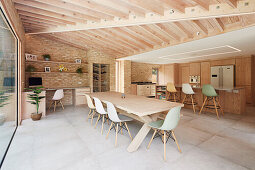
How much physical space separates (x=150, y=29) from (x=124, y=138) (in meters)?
3.08

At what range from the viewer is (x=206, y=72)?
704 centimetres

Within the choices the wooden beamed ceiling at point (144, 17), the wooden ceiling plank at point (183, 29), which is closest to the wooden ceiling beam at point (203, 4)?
the wooden beamed ceiling at point (144, 17)

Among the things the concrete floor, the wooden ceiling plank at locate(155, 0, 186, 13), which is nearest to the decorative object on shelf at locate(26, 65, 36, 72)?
the concrete floor

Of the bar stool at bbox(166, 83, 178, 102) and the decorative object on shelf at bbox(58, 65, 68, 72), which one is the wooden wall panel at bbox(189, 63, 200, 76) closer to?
the bar stool at bbox(166, 83, 178, 102)

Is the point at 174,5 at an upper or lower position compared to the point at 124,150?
upper

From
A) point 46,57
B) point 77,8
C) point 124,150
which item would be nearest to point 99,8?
point 77,8

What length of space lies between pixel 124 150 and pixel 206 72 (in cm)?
685

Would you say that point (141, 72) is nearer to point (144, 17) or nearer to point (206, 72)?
point (206, 72)

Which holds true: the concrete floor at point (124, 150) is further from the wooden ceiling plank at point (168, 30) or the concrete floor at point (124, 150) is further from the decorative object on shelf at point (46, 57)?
the decorative object on shelf at point (46, 57)

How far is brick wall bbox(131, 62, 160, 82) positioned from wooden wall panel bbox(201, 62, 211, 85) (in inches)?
125

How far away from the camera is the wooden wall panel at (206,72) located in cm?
695

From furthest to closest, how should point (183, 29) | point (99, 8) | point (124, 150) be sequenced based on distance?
point (183, 29) → point (99, 8) → point (124, 150)

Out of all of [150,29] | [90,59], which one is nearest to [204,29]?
[150,29]

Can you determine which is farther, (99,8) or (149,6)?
(99,8)
